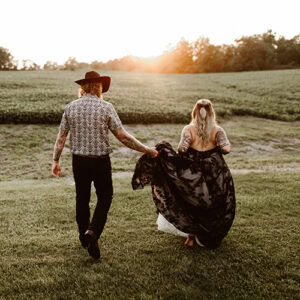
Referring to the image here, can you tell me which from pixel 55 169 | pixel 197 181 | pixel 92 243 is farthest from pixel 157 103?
pixel 92 243

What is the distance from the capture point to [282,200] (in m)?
8.77

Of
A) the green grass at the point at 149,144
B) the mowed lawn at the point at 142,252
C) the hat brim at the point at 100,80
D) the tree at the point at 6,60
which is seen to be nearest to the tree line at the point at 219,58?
the tree at the point at 6,60

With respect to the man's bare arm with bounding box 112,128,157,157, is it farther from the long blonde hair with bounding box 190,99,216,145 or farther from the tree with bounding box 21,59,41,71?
the tree with bounding box 21,59,41,71

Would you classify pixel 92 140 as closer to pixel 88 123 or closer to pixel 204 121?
pixel 88 123

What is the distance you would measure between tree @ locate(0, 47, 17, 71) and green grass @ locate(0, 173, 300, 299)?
278 feet

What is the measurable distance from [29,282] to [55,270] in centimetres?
40

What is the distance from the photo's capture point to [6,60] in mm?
86188

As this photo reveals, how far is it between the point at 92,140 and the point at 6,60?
296 ft

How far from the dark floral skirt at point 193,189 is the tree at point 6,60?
86.9 metres

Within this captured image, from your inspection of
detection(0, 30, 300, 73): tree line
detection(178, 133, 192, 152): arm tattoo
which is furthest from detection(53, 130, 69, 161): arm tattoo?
detection(0, 30, 300, 73): tree line

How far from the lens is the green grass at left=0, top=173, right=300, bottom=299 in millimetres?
4422

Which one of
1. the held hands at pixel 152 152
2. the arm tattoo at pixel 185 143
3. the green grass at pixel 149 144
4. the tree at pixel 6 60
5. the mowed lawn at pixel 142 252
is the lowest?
the green grass at pixel 149 144

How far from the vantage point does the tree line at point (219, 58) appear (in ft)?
280

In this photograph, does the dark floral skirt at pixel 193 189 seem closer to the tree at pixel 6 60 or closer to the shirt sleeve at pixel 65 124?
the shirt sleeve at pixel 65 124
